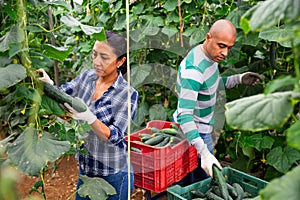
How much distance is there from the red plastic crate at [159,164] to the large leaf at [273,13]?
5.00ft

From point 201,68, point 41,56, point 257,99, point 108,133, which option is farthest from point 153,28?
point 257,99

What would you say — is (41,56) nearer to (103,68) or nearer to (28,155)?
(28,155)

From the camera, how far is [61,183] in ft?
10.5

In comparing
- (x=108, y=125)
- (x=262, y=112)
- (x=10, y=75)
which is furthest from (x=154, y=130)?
(x=262, y=112)

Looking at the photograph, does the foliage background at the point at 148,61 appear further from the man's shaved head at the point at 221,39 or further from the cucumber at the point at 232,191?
the cucumber at the point at 232,191

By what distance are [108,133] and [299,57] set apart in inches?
50.6

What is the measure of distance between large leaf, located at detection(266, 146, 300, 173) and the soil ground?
2.62 ft

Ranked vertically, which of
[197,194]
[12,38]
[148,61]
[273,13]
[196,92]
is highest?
[273,13]

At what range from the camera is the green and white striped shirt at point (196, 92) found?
2.13 m

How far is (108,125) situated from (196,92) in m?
0.49

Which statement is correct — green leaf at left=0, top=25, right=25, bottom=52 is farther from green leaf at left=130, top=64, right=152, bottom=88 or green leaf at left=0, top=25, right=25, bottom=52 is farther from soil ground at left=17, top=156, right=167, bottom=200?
soil ground at left=17, top=156, right=167, bottom=200

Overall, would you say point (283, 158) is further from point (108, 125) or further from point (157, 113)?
point (108, 125)

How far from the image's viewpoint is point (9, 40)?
1311mm

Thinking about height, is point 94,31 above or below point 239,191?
above
